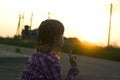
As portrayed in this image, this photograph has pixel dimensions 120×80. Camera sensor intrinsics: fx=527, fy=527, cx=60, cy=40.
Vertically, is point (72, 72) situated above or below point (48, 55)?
below

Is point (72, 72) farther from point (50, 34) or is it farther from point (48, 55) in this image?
point (50, 34)

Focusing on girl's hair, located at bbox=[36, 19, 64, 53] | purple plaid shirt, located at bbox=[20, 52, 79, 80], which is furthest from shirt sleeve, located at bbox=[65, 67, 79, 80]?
girl's hair, located at bbox=[36, 19, 64, 53]

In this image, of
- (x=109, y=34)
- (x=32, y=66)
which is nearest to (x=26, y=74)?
(x=32, y=66)

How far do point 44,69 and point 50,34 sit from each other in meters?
0.37

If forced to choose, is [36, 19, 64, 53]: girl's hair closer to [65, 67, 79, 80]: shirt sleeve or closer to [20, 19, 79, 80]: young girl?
[20, 19, 79, 80]: young girl

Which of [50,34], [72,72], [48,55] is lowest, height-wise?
[72,72]

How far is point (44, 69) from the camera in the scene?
5391 millimetres

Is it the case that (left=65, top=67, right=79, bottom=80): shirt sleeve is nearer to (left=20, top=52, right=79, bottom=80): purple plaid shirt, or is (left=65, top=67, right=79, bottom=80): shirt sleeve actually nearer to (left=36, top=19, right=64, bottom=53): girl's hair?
(left=20, top=52, right=79, bottom=80): purple plaid shirt

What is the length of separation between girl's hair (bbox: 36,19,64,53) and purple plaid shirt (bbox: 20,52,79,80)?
0.32ft

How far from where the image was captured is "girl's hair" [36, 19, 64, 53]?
532 cm

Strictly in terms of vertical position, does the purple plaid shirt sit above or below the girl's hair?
below

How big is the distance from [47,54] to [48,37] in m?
0.18

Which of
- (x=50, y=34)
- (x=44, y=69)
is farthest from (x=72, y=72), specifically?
(x=50, y=34)

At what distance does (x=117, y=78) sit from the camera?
18828 millimetres
